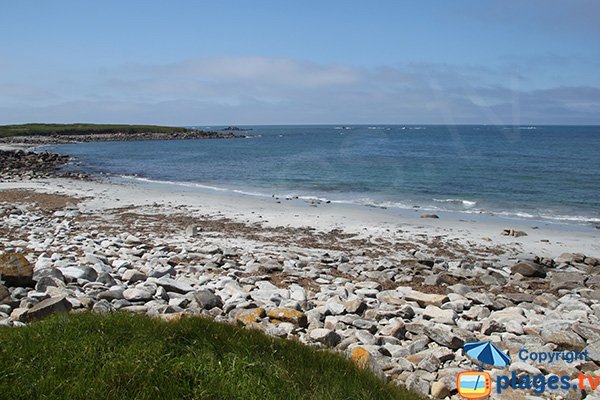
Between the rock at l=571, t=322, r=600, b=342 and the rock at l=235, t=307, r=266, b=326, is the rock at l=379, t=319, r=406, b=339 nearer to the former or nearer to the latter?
the rock at l=235, t=307, r=266, b=326

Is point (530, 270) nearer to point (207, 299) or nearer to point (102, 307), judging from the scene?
point (207, 299)

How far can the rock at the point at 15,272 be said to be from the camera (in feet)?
27.0

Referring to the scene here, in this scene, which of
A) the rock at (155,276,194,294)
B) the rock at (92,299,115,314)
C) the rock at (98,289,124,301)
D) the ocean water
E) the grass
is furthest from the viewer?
the ocean water

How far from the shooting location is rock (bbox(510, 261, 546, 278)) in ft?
41.7

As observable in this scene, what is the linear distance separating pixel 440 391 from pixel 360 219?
1563 centimetres

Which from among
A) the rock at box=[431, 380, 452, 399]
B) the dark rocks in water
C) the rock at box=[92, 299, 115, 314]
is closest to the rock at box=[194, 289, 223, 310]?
the rock at box=[92, 299, 115, 314]

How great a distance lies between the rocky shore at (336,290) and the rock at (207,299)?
0.02 meters

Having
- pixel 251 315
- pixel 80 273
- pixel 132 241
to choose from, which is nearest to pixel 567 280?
pixel 251 315

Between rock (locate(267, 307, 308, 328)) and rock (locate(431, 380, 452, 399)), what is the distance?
2497 millimetres

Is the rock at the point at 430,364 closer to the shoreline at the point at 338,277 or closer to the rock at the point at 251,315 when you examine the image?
the shoreline at the point at 338,277

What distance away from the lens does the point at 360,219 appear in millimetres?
21172

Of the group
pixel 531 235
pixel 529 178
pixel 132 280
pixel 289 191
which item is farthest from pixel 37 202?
pixel 529 178

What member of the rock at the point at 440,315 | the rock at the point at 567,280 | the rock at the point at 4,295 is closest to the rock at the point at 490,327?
the rock at the point at 440,315

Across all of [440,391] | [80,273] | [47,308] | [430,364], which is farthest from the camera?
[80,273]
